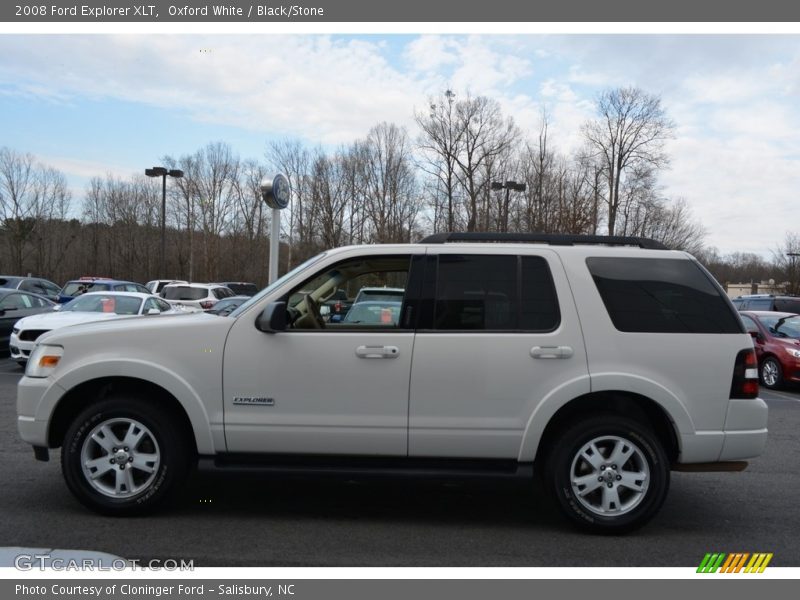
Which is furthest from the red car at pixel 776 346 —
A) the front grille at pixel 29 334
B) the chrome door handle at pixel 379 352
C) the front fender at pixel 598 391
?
the front grille at pixel 29 334

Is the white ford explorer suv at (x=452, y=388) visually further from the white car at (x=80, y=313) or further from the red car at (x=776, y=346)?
the red car at (x=776, y=346)

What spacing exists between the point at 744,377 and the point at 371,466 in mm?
2699

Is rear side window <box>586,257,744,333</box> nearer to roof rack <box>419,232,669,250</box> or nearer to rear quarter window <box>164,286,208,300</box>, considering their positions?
roof rack <box>419,232,669,250</box>

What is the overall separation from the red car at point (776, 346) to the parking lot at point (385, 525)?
8.34 m

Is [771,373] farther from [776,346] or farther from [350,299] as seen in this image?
[350,299]

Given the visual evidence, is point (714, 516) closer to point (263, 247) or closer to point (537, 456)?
point (537, 456)

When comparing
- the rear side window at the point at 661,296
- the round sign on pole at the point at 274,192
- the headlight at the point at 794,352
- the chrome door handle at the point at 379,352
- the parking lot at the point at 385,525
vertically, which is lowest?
the parking lot at the point at 385,525

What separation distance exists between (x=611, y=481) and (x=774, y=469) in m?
3.27

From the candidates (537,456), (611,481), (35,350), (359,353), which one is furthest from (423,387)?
(35,350)

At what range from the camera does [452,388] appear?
14.7 feet

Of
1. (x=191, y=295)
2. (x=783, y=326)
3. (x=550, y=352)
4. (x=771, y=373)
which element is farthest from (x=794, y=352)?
(x=191, y=295)

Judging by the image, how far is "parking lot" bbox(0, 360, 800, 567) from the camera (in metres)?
4.15

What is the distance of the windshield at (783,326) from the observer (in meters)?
14.0

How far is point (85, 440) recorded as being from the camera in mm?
4598
